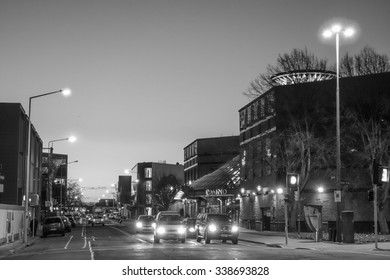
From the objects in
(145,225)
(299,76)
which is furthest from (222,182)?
(145,225)

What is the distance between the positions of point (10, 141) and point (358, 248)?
41069 millimetres

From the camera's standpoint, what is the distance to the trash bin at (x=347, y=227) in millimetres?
32938

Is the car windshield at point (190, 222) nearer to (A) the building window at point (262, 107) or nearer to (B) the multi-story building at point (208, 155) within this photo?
(A) the building window at point (262, 107)

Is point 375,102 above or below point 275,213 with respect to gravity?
above

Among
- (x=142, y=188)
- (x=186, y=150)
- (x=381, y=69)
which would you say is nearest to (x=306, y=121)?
(x=381, y=69)

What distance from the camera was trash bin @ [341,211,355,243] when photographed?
32.9 meters

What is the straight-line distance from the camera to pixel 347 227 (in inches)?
1304

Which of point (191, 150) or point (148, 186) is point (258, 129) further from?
point (148, 186)

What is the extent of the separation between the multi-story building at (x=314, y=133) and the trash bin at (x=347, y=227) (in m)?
11.8

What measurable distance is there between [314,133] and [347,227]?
16019 millimetres

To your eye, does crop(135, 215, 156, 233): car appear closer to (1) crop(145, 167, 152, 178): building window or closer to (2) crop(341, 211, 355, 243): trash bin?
(2) crop(341, 211, 355, 243): trash bin

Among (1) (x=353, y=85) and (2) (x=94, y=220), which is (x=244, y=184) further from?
(2) (x=94, y=220)

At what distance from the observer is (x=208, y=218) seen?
3806cm

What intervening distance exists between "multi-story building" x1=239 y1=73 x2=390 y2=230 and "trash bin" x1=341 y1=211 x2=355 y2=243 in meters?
11.8
